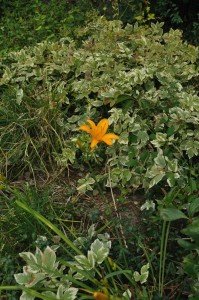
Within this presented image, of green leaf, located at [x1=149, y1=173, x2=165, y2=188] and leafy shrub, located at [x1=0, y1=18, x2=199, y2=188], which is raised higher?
leafy shrub, located at [x1=0, y1=18, x2=199, y2=188]

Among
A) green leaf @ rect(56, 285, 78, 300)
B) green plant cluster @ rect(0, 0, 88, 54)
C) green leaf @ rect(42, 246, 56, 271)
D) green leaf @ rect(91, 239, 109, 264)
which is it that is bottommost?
green leaf @ rect(56, 285, 78, 300)

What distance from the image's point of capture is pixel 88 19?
12.9 ft

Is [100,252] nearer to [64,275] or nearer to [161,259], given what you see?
[64,275]

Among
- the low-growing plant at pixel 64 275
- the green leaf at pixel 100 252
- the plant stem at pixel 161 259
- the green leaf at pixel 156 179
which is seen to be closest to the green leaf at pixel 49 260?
the low-growing plant at pixel 64 275

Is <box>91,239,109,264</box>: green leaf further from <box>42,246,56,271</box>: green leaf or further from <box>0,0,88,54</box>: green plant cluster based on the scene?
<box>0,0,88,54</box>: green plant cluster

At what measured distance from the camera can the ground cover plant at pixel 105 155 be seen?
2221 millimetres

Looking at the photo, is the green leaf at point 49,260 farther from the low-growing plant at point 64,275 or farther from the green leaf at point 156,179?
the green leaf at point 156,179

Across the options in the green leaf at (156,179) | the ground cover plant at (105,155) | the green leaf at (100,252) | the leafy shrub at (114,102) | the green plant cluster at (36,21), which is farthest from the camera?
the green plant cluster at (36,21)

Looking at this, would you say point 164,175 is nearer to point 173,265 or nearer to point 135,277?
point 173,265

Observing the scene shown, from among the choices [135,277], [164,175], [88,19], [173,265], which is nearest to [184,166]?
[164,175]

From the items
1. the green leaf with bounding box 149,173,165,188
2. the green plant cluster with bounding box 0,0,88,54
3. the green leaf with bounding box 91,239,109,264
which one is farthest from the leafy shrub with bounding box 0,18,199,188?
the green leaf with bounding box 91,239,109,264

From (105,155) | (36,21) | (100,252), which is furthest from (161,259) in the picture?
(36,21)

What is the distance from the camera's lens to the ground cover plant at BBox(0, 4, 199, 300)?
2221 millimetres

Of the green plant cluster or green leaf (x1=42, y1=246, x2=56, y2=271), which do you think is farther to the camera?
the green plant cluster
